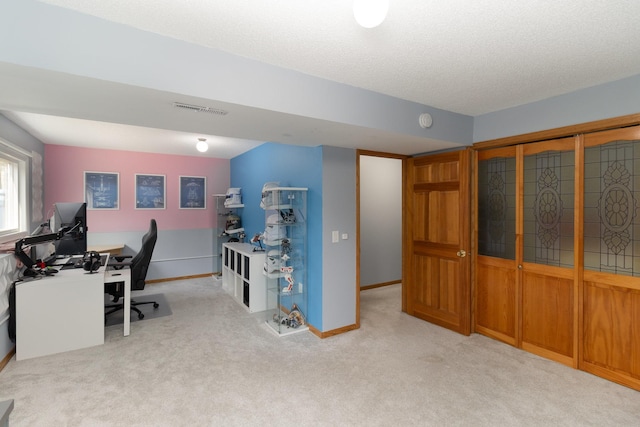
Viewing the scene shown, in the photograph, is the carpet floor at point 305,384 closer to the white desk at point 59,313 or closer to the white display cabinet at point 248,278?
the white desk at point 59,313

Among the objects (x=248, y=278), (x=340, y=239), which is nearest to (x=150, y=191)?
(x=248, y=278)

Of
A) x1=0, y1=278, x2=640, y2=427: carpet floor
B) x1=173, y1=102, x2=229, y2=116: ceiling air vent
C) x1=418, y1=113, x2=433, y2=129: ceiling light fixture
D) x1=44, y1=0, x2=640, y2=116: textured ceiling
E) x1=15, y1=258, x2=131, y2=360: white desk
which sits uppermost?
x1=44, y1=0, x2=640, y2=116: textured ceiling

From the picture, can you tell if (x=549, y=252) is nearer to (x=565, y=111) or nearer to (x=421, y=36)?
(x=565, y=111)

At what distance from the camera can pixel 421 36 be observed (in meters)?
1.78

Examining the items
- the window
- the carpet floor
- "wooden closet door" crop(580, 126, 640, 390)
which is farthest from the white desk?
"wooden closet door" crop(580, 126, 640, 390)

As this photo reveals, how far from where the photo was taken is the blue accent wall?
343 centimetres

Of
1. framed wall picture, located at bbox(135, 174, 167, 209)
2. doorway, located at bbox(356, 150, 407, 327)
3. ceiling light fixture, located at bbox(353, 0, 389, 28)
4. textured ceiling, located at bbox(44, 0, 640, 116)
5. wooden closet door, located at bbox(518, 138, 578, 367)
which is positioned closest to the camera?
ceiling light fixture, located at bbox(353, 0, 389, 28)

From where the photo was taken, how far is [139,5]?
1517mm

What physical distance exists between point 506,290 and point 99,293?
→ 14.2 feet

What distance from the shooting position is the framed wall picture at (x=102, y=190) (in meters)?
5.25

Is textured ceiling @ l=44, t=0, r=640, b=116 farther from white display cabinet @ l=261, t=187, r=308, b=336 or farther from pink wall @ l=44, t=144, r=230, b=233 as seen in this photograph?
pink wall @ l=44, t=144, r=230, b=233

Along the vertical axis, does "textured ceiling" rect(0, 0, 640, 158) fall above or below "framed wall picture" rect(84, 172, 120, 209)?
above

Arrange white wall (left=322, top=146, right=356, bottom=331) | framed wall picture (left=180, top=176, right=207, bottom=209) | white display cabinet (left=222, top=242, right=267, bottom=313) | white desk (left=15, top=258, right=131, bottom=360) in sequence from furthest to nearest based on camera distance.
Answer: framed wall picture (left=180, top=176, right=207, bottom=209)
white display cabinet (left=222, top=242, right=267, bottom=313)
white wall (left=322, top=146, right=356, bottom=331)
white desk (left=15, top=258, right=131, bottom=360)

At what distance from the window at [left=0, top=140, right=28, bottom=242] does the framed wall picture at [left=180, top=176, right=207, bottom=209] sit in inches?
90.7
